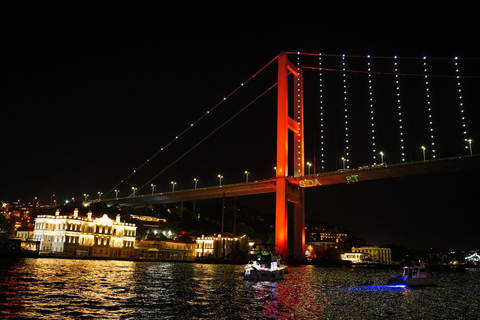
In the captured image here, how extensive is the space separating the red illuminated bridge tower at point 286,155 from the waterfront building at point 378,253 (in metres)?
58.9

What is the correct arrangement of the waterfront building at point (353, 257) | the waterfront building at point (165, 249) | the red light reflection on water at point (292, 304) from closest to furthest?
the red light reflection on water at point (292, 304) < the waterfront building at point (165, 249) < the waterfront building at point (353, 257)

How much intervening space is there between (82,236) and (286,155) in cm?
3400

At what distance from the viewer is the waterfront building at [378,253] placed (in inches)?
4348

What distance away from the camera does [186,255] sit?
75750 mm

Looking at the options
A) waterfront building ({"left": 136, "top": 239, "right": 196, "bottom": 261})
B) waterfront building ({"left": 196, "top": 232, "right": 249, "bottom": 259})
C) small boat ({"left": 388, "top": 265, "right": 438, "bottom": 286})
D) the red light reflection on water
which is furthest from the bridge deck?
the red light reflection on water

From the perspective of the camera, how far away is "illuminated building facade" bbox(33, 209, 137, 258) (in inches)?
2404

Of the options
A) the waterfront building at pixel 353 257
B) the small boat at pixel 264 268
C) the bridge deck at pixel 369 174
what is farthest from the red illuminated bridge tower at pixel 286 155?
the waterfront building at pixel 353 257

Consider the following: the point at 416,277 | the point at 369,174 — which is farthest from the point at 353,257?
the point at 416,277

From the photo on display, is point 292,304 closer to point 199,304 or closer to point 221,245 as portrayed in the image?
point 199,304

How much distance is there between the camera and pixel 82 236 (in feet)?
209

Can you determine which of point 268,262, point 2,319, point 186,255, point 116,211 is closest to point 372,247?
point 186,255

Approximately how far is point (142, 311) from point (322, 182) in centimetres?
4261

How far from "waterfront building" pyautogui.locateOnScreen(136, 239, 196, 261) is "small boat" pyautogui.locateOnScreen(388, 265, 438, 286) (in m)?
48.4

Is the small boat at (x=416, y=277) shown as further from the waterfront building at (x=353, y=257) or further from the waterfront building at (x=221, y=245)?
the waterfront building at (x=353, y=257)
